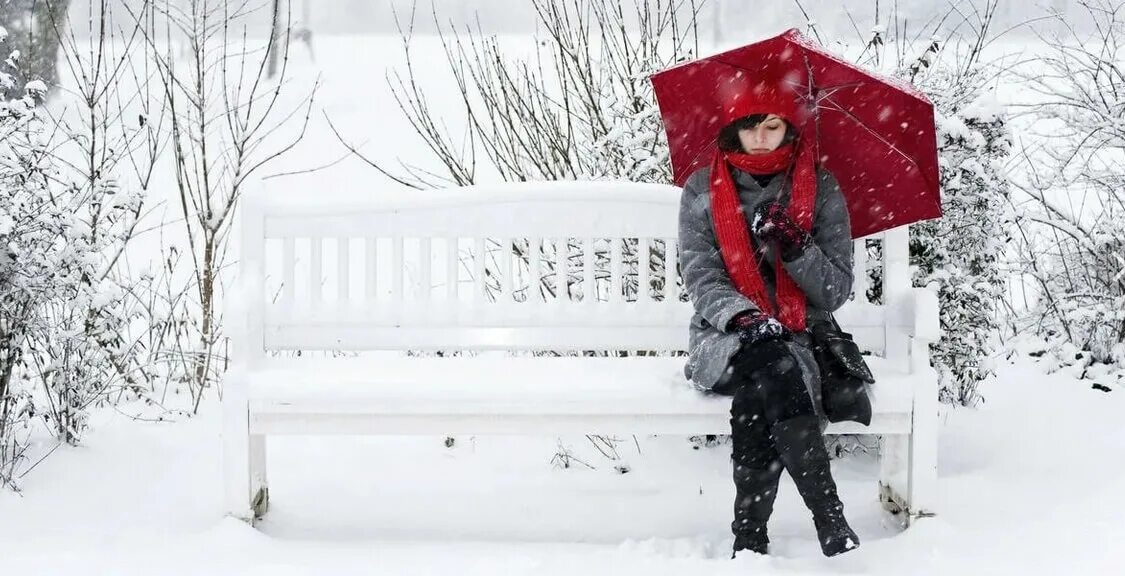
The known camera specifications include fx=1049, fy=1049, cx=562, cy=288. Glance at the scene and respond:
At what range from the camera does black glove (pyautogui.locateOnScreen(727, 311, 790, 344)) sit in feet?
9.52

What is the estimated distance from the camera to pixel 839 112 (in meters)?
3.13

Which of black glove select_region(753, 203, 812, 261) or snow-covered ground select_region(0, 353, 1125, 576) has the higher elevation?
black glove select_region(753, 203, 812, 261)

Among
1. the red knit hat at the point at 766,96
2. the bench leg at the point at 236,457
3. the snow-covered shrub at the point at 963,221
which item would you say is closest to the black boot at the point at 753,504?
the red knit hat at the point at 766,96

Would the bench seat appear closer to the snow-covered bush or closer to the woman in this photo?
the woman

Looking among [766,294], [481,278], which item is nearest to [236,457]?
[481,278]

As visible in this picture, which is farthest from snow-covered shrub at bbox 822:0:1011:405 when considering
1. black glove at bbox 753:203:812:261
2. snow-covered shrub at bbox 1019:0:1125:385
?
snow-covered shrub at bbox 1019:0:1125:385

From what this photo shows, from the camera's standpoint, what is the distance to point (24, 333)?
367cm

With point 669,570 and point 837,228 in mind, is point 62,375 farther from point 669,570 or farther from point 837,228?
point 837,228

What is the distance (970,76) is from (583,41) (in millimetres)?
1718

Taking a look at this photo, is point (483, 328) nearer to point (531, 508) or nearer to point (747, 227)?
point (531, 508)

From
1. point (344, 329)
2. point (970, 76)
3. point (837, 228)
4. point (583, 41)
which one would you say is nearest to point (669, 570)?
point (837, 228)

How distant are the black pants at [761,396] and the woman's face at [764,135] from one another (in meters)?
0.62

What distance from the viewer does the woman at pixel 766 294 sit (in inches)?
109

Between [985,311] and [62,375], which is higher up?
[985,311]
